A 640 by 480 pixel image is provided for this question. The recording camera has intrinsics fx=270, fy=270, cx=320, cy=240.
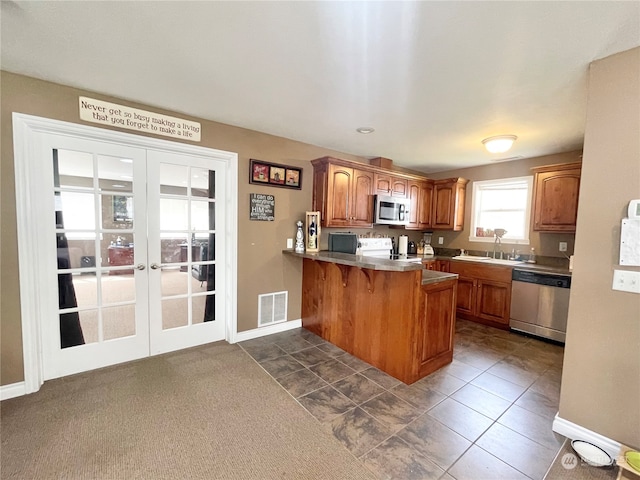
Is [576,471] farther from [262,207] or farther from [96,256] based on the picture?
[96,256]

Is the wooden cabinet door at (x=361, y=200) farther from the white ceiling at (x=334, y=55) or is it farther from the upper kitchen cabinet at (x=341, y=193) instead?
the white ceiling at (x=334, y=55)

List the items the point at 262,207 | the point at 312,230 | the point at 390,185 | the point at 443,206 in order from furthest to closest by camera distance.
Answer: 1. the point at 443,206
2. the point at 390,185
3. the point at 312,230
4. the point at 262,207

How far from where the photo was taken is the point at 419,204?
4816 millimetres

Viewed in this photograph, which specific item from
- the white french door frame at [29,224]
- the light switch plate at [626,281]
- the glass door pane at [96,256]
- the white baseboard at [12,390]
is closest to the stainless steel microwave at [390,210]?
the light switch plate at [626,281]

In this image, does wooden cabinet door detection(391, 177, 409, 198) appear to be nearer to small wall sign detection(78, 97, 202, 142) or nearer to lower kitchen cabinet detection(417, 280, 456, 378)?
lower kitchen cabinet detection(417, 280, 456, 378)

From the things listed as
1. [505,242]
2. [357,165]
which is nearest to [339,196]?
[357,165]

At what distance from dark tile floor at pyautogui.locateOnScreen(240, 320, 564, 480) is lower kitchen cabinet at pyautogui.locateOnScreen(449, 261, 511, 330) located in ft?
2.05

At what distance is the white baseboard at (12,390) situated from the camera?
208cm

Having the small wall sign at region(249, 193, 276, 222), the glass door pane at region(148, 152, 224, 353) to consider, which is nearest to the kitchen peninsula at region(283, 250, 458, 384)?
the small wall sign at region(249, 193, 276, 222)

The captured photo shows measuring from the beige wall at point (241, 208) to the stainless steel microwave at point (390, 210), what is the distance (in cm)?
90

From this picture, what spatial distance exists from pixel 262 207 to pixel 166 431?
226 cm

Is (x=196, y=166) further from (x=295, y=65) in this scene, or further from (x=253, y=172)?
(x=295, y=65)

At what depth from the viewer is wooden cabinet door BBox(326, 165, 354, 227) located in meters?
3.56

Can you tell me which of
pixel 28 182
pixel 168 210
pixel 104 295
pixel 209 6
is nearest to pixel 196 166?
pixel 168 210
